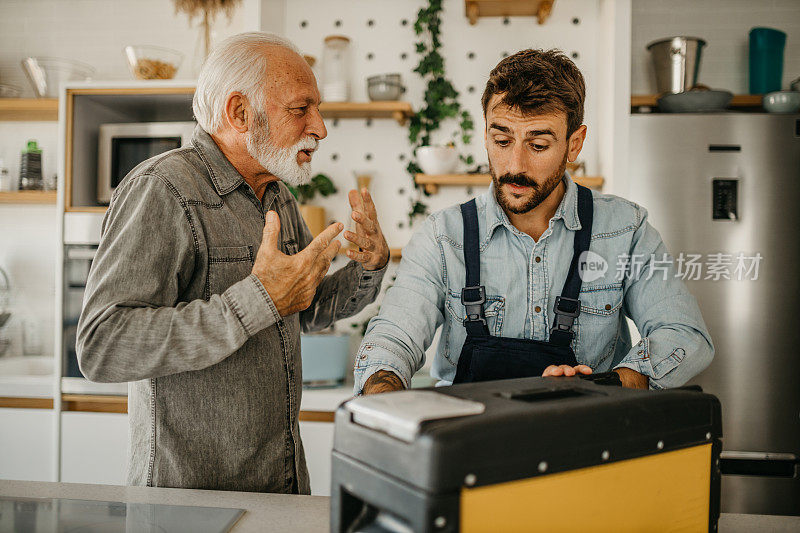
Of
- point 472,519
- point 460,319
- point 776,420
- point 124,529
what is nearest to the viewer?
point 472,519

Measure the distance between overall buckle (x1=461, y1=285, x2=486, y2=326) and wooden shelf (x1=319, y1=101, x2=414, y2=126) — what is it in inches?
73.1

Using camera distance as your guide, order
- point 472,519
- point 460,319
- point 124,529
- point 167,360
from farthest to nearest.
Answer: point 460,319 < point 167,360 < point 124,529 < point 472,519

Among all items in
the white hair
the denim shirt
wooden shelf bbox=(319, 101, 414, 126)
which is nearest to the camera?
the denim shirt

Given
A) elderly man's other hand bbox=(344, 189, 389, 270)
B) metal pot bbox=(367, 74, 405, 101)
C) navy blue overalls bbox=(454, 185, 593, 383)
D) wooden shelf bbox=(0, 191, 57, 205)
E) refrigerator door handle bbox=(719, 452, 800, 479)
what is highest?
metal pot bbox=(367, 74, 405, 101)

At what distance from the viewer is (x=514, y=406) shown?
0.66m

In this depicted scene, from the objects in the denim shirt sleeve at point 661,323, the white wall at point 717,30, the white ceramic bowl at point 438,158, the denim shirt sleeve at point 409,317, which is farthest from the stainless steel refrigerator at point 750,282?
Answer: the denim shirt sleeve at point 409,317

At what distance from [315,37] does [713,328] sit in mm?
2384

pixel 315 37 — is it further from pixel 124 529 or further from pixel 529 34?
pixel 124 529

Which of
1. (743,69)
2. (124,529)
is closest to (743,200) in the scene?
(743,69)

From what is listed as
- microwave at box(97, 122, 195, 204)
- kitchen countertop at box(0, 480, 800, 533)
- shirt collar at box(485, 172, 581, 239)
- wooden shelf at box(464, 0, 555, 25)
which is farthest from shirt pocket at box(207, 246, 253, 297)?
wooden shelf at box(464, 0, 555, 25)

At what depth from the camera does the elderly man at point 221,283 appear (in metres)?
1.17

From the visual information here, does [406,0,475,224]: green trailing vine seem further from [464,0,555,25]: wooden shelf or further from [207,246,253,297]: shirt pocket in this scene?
[207,246,253,297]: shirt pocket

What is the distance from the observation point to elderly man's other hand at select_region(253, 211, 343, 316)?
1.21m

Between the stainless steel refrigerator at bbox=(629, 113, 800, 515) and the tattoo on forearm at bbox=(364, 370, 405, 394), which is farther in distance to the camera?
the stainless steel refrigerator at bbox=(629, 113, 800, 515)
